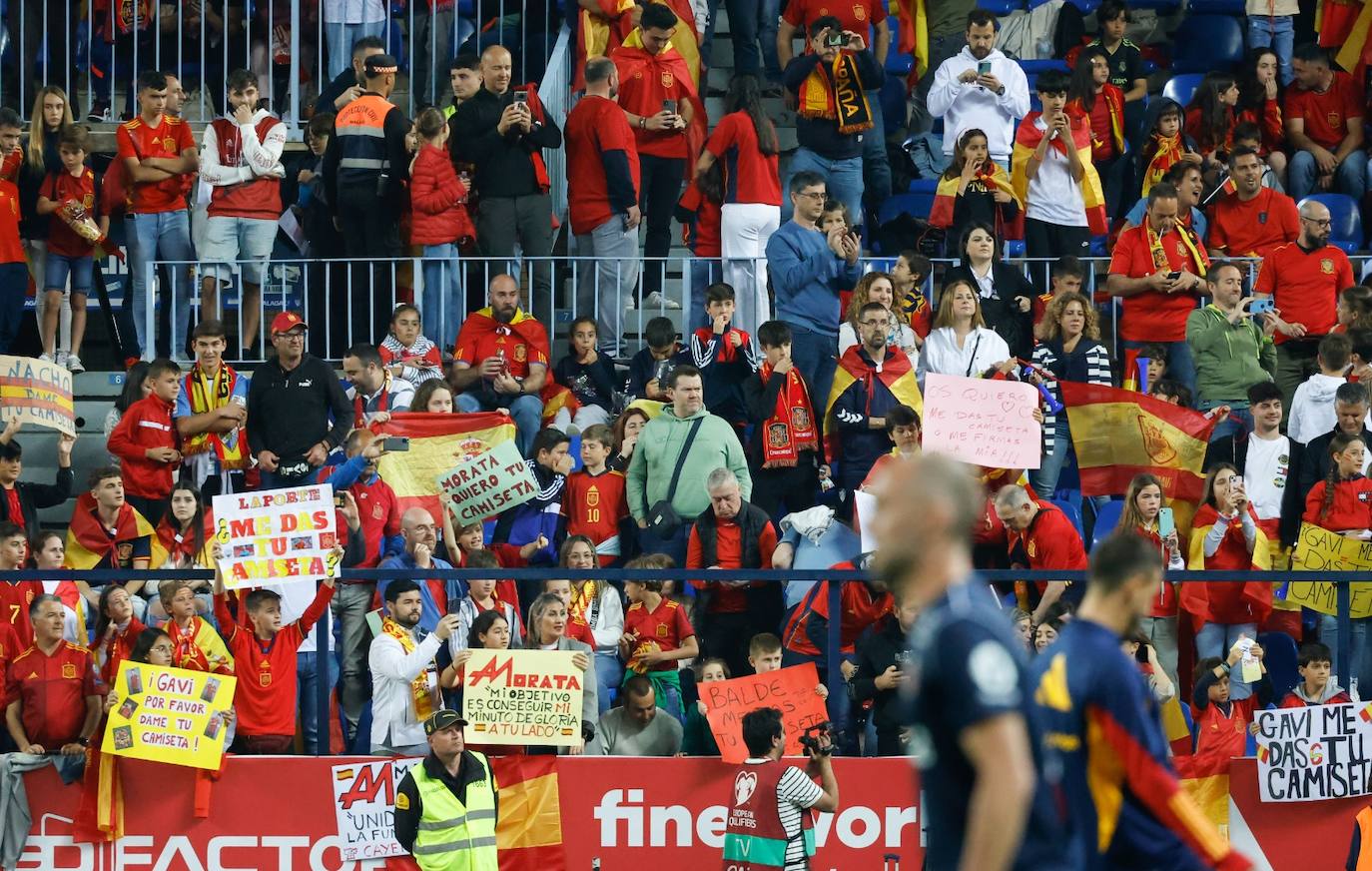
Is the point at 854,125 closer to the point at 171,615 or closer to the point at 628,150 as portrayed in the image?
the point at 628,150

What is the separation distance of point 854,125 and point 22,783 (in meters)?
8.11

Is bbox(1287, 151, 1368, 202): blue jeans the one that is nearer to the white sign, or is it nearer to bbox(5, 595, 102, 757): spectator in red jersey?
the white sign

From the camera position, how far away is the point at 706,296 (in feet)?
51.6

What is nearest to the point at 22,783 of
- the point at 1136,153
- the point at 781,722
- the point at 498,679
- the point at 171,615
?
the point at 171,615

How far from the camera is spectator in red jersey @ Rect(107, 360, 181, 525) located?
15.2 meters

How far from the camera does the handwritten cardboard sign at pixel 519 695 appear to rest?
489 inches

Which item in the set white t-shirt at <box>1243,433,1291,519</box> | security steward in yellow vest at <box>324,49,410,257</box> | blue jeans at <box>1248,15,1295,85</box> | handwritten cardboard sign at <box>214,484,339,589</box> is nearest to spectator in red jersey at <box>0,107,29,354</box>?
security steward in yellow vest at <box>324,49,410,257</box>

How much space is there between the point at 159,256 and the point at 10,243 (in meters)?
1.12

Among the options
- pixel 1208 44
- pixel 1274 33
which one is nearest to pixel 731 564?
pixel 1208 44

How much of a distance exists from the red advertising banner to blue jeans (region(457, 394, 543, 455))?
3.62m

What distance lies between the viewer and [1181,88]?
19891mm

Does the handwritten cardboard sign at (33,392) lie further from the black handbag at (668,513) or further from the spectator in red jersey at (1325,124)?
the spectator in red jersey at (1325,124)

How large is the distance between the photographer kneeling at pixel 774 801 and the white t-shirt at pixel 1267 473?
409 centimetres

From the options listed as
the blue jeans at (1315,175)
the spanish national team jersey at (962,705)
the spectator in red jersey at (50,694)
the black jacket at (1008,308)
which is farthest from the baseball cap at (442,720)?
the blue jeans at (1315,175)
